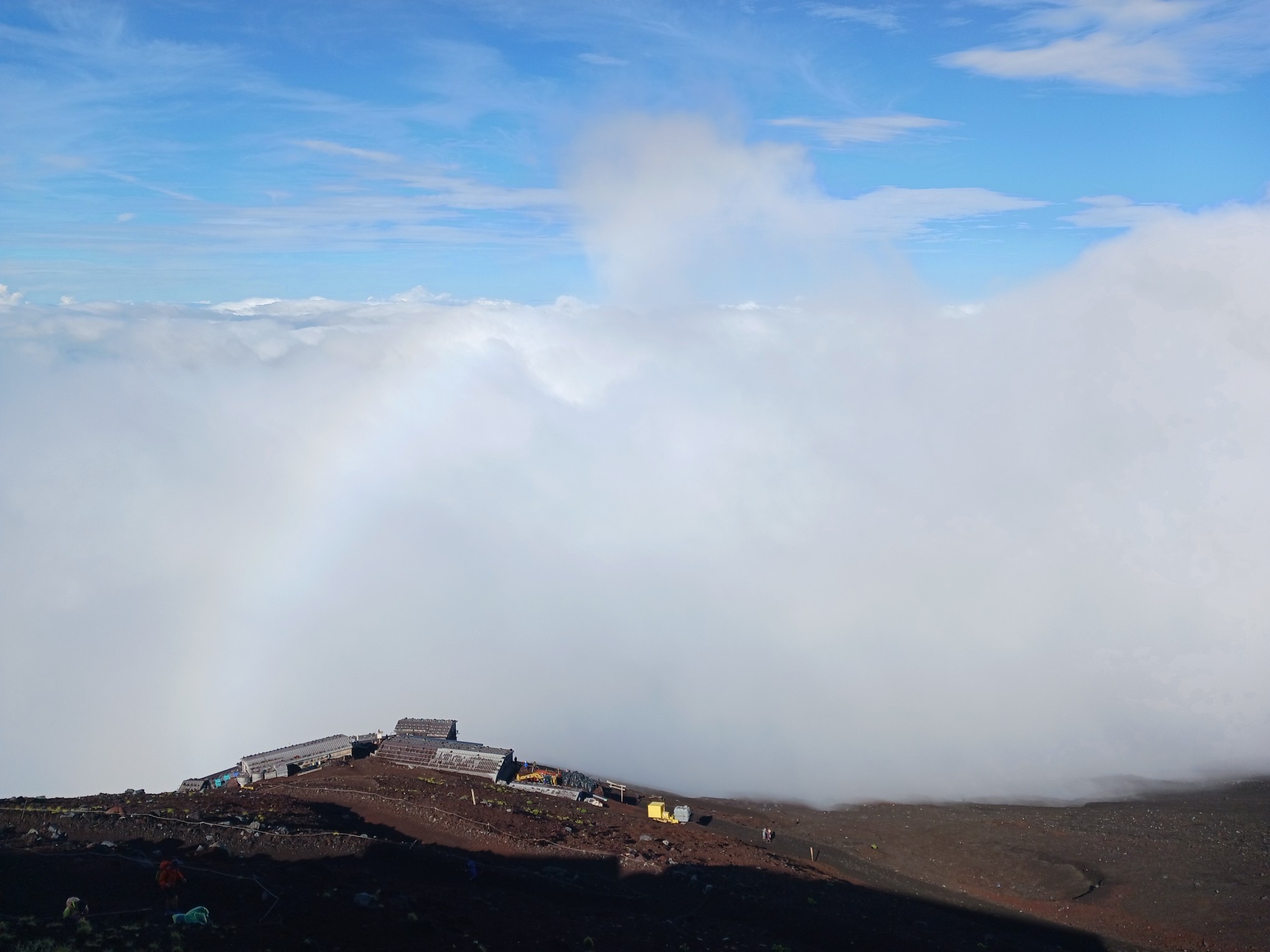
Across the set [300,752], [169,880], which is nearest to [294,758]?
[300,752]

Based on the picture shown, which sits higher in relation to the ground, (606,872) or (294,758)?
(294,758)

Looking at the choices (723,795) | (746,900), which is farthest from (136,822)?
(723,795)

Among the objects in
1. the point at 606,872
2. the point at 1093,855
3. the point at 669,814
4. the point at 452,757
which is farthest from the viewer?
the point at 452,757

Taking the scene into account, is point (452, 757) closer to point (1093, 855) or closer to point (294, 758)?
point (294, 758)

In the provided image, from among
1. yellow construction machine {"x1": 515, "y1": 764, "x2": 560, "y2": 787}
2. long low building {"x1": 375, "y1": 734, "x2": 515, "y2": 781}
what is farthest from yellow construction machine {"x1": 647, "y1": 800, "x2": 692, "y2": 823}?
long low building {"x1": 375, "y1": 734, "x2": 515, "y2": 781}

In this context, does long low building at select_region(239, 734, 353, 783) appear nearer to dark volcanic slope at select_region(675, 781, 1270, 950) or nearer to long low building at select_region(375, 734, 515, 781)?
long low building at select_region(375, 734, 515, 781)

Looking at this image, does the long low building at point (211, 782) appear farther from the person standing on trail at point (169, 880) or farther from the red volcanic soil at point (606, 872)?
the person standing on trail at point (169, 880)
